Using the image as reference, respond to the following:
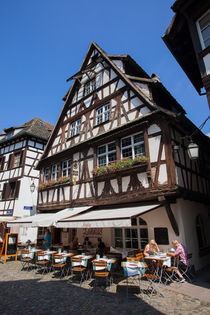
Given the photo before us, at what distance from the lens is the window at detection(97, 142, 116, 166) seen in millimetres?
9891

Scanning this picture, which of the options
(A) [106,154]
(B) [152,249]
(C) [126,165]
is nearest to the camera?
(B) [152,249]

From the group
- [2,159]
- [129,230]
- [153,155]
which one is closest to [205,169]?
[153,155]

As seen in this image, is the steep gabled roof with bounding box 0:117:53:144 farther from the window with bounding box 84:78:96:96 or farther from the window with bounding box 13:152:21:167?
the window with bounding box 84:78:96:96

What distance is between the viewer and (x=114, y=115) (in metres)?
10.3

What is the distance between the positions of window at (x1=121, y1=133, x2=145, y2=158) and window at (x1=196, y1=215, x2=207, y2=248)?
4.23 meters

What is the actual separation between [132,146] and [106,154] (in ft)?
5.34

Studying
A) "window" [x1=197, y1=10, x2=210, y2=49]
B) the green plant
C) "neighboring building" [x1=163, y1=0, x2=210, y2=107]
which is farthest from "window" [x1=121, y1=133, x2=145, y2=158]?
"window" [x1=197, y1=10, x2=210, y2=49]

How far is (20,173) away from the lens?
19.2 metres

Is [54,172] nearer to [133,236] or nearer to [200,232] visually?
[133,236]

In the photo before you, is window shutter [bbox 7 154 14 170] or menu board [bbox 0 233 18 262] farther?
window shutter [bbox 7 154 14 170]

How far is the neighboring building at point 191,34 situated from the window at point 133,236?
6055 millimetres

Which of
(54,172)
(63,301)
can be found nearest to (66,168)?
(54,172)

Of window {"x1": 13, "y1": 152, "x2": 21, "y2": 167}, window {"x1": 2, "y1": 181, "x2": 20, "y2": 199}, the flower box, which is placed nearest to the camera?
the flower box

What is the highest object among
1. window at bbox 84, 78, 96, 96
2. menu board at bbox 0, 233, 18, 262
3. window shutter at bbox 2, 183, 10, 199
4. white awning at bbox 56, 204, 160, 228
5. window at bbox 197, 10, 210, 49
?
window at bbox 84, 78, 96, 96
